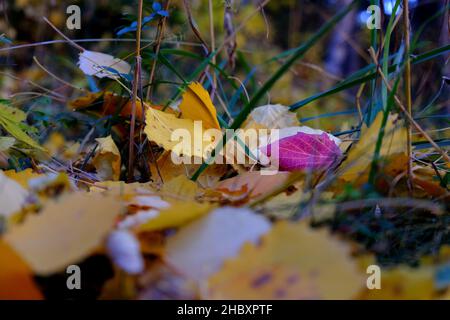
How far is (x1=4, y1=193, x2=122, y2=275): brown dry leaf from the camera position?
12.2 inches

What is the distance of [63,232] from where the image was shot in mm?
336

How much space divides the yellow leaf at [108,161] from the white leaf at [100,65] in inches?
3.8

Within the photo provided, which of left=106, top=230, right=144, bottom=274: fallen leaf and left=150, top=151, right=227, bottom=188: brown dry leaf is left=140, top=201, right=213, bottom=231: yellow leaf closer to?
left=106, top=230, right=144, bottom=274: fallen leaf

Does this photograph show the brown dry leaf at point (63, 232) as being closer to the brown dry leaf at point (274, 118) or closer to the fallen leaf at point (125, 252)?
the fallen leaf at point (125, 252)

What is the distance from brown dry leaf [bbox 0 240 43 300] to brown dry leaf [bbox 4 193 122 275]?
0.01m

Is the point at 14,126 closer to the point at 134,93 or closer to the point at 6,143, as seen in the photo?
the point at 6,143

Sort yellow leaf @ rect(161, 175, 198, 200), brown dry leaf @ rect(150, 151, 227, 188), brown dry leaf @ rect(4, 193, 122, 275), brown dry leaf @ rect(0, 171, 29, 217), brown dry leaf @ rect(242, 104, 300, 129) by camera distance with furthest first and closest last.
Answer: brown dry leaf @ rect(242, 104, 300, 129) < brown dry leaf @ rect(150, 151, 227, 188) < yellow leaf @ rect(161, 175, 198, 200) < brown dry leaf @ rect(0, 171, 29, 217) < brown dry leaf @ rect(4, 193, 122, 275)

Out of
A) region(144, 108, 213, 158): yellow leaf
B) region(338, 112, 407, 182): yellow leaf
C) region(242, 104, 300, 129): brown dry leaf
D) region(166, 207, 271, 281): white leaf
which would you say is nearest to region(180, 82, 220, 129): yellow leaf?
region(144, 108, 213, 158): yellow leaf

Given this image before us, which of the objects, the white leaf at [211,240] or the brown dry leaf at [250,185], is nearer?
the white leaf at [211,240]

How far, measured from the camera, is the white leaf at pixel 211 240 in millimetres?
344

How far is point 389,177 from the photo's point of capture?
55 cm

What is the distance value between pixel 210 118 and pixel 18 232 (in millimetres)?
414

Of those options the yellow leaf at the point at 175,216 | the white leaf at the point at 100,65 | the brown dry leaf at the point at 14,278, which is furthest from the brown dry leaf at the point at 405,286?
the white leaf at the point at 100,65

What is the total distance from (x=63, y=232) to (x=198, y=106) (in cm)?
39
